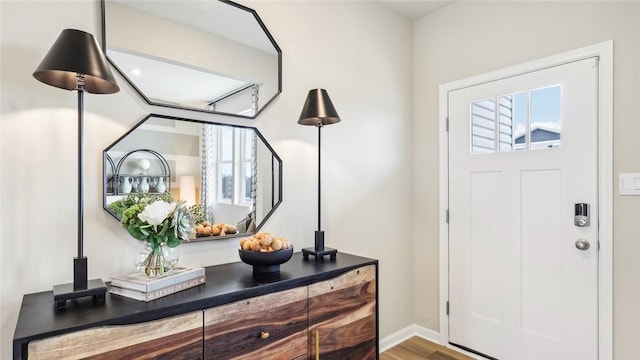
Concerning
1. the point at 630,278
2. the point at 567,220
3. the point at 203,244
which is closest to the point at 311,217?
the point at 203,244

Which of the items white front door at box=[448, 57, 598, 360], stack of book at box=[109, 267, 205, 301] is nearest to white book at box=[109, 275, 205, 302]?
stack of book at box=[109, 267, 205, 301]

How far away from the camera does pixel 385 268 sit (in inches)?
106

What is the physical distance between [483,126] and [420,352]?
1.70m

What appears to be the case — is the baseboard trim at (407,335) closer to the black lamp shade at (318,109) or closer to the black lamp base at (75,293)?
the black lamp shade at (318,109)

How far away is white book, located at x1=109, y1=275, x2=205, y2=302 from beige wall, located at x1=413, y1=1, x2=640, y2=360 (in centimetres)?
199

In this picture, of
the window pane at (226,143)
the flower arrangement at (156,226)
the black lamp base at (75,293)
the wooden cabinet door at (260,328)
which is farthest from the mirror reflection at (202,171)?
the wooden cabinet door at (260,328)

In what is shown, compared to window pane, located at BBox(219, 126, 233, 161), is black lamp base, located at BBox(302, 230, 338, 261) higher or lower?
lower

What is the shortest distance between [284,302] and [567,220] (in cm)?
177

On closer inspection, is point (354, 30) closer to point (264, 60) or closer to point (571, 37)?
point (264, 60)

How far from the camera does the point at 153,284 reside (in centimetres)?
123

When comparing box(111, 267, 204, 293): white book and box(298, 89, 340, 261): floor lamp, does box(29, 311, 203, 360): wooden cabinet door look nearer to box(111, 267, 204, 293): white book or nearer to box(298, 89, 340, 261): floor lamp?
box(111, 267, 204, 293): white book

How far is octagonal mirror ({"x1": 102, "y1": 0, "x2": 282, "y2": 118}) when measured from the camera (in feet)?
5.10

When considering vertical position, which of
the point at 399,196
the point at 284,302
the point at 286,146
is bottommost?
the point at 284,302

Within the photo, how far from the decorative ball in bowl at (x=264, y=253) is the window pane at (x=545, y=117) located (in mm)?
1728
